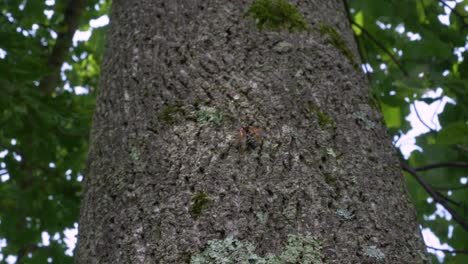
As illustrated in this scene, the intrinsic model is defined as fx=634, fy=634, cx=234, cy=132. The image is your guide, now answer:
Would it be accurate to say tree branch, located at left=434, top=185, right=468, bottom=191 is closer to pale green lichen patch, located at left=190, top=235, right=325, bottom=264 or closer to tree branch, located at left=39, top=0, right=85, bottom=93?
pale green lichen patch, located at left=190, top=235, right=325, bottom=264

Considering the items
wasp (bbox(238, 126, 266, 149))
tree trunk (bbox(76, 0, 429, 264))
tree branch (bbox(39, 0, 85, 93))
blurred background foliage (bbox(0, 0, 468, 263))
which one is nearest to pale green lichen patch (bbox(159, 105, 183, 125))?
tree trunk (bbox(76, 0, 429, 264))

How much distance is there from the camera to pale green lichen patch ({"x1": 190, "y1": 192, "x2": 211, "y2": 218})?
3.97 ft

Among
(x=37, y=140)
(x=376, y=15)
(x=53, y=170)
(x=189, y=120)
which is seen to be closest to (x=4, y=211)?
(x=53, y=170)

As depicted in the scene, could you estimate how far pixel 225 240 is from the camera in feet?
3.79

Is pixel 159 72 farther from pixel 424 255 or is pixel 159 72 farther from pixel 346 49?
pixel 424 255

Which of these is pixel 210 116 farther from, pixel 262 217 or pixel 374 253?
pixel 374 253

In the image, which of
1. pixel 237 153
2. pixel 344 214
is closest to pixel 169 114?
pixel 237 153

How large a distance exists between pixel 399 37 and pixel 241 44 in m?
2.79

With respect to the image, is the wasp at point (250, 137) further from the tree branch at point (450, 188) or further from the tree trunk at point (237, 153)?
the tree branch at point (450, 188)

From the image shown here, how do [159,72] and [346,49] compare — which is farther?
[346,49]

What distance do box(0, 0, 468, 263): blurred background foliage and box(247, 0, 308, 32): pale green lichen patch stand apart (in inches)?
41.2

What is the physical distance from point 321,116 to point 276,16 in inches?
13.8

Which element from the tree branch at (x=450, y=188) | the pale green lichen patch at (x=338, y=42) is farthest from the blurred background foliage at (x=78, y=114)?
the pale green lichen patch at (x=338, y=42)

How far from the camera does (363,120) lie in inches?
58.4
